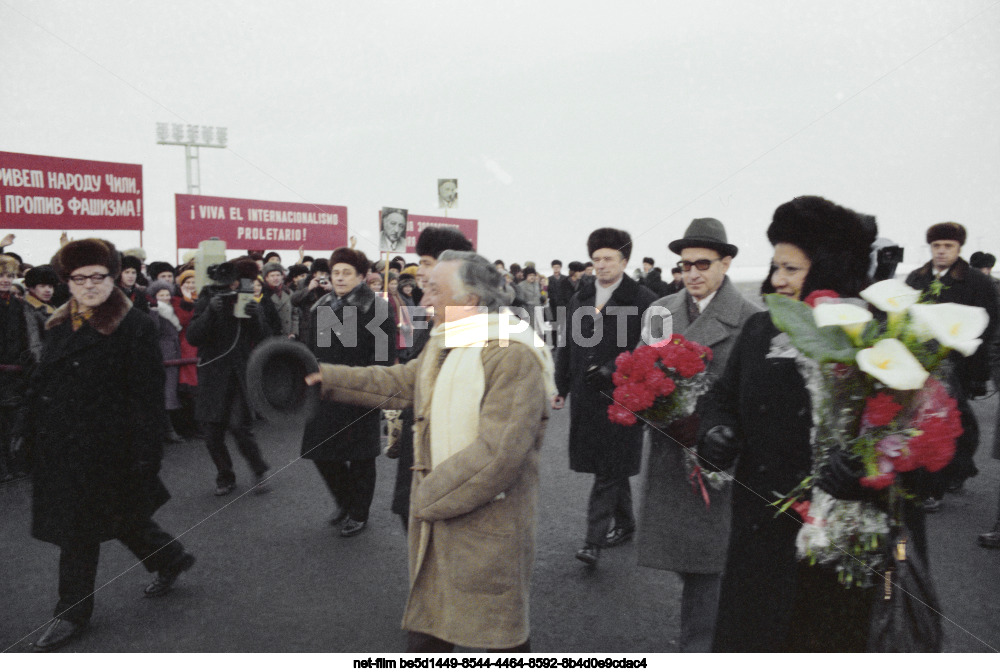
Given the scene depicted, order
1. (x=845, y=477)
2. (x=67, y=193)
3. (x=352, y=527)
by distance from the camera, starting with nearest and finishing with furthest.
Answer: (x=845, y=477) → (x=352, y=527) → (x=67, y=193)

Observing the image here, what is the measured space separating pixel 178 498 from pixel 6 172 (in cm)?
811

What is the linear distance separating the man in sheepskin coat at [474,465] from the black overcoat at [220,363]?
3461mm

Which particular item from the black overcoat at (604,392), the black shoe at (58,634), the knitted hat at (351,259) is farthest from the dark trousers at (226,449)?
the black overcoat at (604,392)

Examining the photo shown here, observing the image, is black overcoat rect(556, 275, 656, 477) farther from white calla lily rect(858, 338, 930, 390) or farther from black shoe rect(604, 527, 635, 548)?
white calla lily rect(858, 338, 930, 390)

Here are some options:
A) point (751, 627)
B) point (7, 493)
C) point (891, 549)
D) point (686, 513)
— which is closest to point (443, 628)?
point (751, 627)

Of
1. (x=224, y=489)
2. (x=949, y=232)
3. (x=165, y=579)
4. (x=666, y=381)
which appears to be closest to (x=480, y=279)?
(x=666, y=381)

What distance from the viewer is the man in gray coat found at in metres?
3.01

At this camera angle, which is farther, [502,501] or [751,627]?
[502,501]

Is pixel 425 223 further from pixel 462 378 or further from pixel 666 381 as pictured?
pixel 462 378

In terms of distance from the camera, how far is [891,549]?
73.6 inches

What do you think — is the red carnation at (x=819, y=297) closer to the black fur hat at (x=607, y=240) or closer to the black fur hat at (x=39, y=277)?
the black fur hat at (x=607, y=240)

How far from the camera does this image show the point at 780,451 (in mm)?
2213

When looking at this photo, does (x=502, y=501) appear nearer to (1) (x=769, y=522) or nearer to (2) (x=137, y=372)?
(1) (x=769, y=522)

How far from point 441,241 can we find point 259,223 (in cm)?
1506
